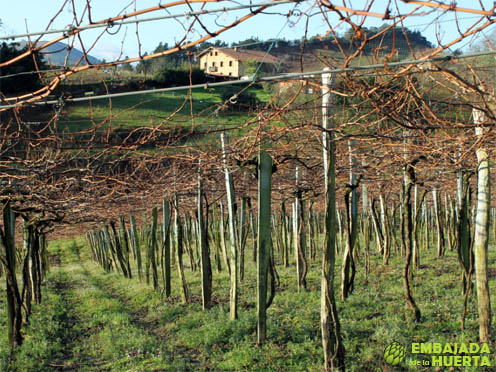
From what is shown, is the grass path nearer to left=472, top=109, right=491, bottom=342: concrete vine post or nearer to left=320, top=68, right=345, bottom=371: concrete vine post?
left=320, top=68, right=345, bottom=371: concrete vine post

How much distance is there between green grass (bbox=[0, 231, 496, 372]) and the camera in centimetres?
576

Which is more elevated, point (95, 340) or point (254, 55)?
point (254, 55)

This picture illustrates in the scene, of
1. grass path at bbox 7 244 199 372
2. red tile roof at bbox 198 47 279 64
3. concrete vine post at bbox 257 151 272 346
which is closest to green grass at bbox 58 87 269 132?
red tile roof at bbox 198 47 279 64

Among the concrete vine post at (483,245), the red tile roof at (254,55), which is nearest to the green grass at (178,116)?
the red tile roof at (254,55)

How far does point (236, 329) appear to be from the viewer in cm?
682

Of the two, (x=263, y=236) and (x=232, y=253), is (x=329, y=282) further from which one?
(x=232, y=253)

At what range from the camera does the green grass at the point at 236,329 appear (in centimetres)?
576

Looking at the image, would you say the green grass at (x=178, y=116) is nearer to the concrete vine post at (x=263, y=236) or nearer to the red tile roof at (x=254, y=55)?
the red tile roof at (x=254, y=55)

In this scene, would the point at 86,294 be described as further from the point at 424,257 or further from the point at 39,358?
the point at 424,257

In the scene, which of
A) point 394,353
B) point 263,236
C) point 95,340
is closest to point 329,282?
point 263,236

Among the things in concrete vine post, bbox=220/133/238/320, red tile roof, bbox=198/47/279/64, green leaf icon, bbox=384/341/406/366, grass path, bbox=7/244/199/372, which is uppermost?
red tile roof, bbox=198/47/279/64

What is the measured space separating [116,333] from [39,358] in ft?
4.45

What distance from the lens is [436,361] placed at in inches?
197

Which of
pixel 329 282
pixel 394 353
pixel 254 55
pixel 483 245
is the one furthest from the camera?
pixel 394 353
